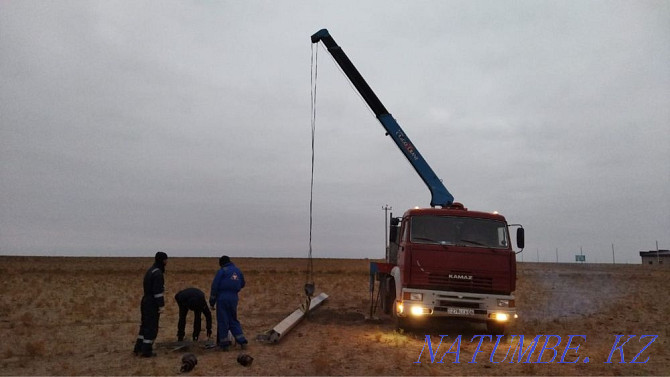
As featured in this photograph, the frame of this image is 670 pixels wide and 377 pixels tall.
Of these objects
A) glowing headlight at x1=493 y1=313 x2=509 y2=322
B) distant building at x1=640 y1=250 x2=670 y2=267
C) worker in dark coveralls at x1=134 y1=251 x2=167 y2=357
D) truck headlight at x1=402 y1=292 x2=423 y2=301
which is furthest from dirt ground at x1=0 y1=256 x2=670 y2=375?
distant building at x1=640 y1=250 x2=670 y2=267

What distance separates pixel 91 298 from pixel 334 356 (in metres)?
15.6

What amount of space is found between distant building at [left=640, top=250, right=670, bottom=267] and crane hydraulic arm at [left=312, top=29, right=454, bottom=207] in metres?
95.0

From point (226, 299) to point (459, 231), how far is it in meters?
5.38

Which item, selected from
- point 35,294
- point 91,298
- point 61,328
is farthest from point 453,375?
point 35,294

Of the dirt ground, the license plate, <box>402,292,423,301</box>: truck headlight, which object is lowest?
the dirt ground

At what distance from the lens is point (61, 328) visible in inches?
496

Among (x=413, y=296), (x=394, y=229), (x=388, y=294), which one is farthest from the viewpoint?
(x=388, y=294)

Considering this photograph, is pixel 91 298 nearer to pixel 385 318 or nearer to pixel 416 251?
pixel 385 318

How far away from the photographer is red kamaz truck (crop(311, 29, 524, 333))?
10617mm

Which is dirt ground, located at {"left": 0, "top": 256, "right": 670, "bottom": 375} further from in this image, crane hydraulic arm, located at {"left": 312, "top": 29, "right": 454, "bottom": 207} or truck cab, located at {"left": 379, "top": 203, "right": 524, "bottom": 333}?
crane hydraulic arm, located at {"left": 312, "top": 29, "right": 454, "bottom": 207}

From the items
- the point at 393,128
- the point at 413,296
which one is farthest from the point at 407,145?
the point at 413,296

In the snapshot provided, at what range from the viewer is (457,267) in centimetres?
1073

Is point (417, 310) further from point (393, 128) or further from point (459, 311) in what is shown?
point (393, 128)

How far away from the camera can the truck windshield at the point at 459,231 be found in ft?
36.5
